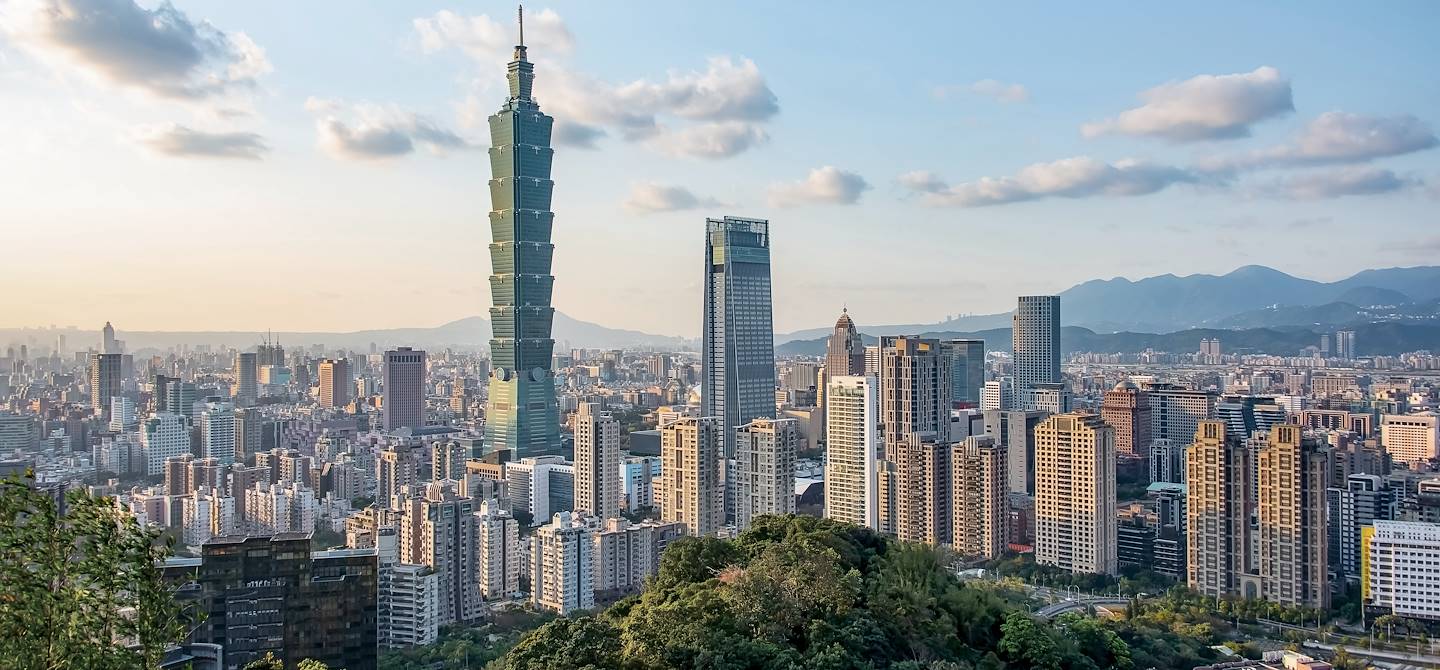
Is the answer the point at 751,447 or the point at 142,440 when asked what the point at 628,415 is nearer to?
the point at 142,440

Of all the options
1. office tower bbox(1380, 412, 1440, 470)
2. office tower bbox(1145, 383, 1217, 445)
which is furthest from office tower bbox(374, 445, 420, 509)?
office tower bbox(1380, 412, 1440, 470)

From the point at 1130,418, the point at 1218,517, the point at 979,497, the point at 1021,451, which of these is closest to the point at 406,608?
the point at 979,497

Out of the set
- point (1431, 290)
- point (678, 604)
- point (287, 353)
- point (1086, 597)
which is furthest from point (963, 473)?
point (1431, 290)

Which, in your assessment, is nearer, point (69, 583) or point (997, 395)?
point (69, 583)

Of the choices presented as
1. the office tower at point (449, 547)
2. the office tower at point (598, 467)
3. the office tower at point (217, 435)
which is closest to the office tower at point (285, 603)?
the office tower at point (449, 547)

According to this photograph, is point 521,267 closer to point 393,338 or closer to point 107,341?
point 107,341

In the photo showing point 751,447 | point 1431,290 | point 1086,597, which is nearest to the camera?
point 1086,597
